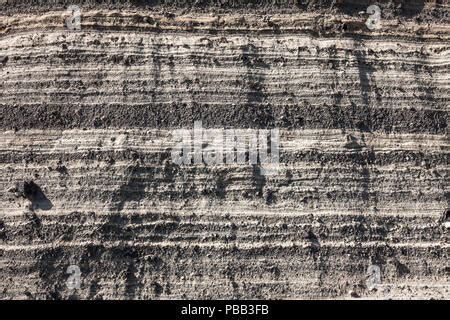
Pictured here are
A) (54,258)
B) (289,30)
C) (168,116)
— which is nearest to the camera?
(54,258)

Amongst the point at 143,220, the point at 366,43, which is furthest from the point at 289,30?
the point at 143,220

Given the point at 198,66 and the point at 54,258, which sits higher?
the point at 198,66

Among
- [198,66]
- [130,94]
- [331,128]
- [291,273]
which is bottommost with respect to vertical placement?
[291,273]

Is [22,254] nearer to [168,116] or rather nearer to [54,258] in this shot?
[54,258]

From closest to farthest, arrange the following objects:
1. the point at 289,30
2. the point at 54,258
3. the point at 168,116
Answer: the point at 54,258
the point at 168,116
the point at 289,30

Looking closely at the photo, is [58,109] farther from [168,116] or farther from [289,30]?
[289,30]

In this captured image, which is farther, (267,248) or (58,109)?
(58,109)
